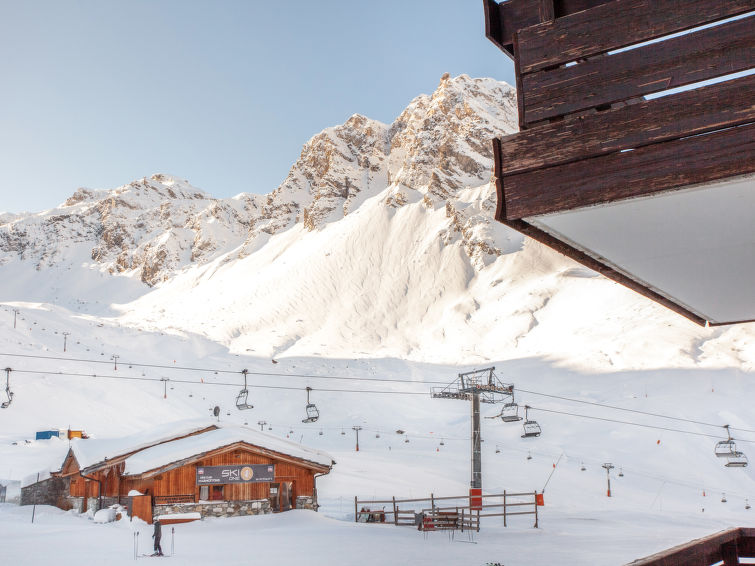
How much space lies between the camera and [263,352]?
250ft

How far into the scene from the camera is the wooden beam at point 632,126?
113 inches

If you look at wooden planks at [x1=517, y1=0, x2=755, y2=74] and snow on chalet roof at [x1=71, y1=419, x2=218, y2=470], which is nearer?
wooden planks at [x1=517, y1=0, x2=755, y2=74]

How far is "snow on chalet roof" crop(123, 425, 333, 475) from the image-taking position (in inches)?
928

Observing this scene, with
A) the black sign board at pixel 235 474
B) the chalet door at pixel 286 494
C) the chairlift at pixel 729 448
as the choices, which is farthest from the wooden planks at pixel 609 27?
the chairlift at pixel 729 448

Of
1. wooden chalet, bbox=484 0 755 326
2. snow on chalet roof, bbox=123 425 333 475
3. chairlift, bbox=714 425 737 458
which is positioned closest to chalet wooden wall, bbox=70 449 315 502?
snow on chalet roof, bbox=123 425 333 475

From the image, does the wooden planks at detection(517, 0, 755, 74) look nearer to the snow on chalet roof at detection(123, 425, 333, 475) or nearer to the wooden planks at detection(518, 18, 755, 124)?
the wooden planks at detection(518, 18, 755, 124)

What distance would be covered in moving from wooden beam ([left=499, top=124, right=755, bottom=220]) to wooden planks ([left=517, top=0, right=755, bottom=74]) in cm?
55

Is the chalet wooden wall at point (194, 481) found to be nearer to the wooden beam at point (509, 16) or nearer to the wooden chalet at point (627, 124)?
the wooden chalet at point (627, 124)

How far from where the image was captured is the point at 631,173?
3025mm

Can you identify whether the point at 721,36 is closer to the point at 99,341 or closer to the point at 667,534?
the point at 667,534

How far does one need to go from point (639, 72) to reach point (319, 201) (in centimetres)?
13189

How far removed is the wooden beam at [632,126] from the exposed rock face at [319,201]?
96214 mm

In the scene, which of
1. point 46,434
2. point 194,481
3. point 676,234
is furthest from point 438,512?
point 46,434

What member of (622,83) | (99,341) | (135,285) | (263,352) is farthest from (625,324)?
(135,285)
